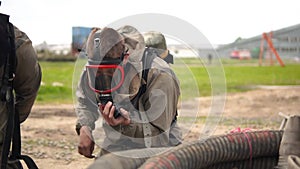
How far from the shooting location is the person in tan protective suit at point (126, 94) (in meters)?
3.36

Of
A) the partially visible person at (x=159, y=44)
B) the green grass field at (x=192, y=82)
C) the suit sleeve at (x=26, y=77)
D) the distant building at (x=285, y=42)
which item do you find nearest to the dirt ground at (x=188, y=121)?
the green grass field at (x=192, y=82)

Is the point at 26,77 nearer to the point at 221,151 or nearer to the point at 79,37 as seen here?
the point at 221,151

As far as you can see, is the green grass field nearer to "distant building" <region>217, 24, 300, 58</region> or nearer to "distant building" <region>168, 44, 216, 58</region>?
"distant building" <region>168, 44, 216, 58</region>

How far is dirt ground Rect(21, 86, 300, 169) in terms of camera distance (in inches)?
213

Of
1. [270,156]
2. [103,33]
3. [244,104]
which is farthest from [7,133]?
[244,104]

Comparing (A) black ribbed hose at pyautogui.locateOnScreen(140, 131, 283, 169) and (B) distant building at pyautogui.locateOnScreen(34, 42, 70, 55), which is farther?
(B) distant building at pyautogui.locateOnScreen(34, 42, 70, 55)

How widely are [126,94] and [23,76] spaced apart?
681mm

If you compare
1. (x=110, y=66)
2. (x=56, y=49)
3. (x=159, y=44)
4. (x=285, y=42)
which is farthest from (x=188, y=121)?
(x=285, y=42)

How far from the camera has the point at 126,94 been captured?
3.46m

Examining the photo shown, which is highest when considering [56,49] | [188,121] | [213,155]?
[213,155]

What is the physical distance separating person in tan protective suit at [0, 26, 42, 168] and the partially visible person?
0.83m

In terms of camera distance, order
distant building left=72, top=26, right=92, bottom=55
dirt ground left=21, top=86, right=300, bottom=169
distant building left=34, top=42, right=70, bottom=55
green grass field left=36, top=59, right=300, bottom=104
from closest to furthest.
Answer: green grass field left=36, top=59, right=300, bottom=104, distant building left=72, top=26, right=92, bottom=55, dirt ground left=21, top=86, right=300, bottom=169, distant building left=34, top=42, right=70, bottom=55

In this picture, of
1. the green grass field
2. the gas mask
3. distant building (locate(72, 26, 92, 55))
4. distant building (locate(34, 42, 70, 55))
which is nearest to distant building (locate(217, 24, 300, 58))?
distant building (locate(34, 42, 70, 55))

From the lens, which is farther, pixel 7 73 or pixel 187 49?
pixel 187 49
